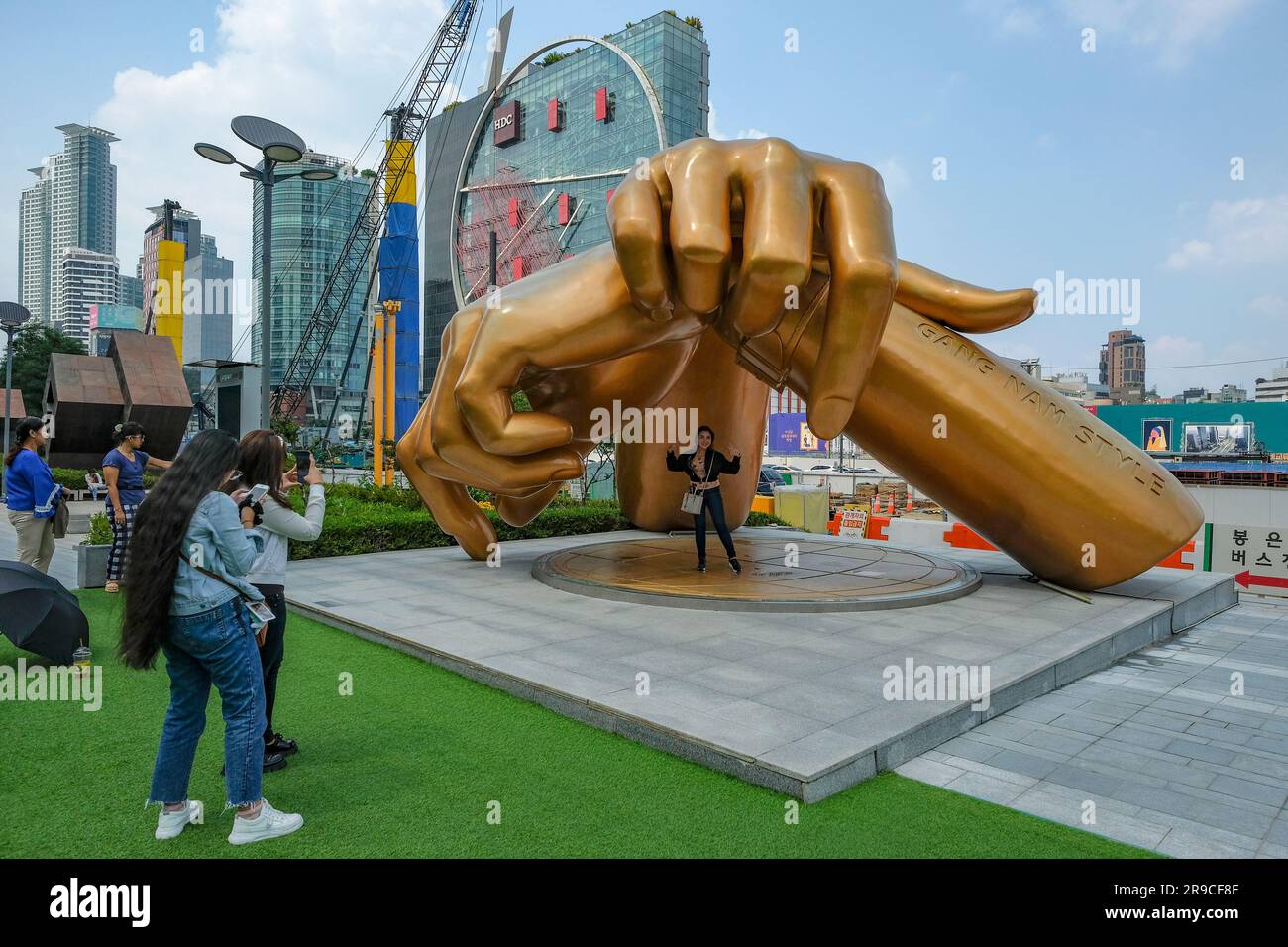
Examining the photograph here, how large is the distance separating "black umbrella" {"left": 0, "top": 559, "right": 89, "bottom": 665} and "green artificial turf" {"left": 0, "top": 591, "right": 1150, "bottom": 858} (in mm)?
688

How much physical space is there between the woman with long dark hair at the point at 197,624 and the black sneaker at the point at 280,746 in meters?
0.77

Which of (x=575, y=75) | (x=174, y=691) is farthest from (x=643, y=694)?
(x=575, y=75)

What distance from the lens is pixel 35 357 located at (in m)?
47.9

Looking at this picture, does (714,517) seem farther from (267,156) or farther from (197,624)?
(267,156)

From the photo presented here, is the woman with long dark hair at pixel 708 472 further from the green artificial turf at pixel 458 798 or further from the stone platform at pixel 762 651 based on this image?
the green artificial turf at pixel 458 798

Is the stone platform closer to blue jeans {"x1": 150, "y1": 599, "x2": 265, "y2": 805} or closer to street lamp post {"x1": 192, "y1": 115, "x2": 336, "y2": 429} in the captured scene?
blue jeans {"x1": 150, "y1": 599, "x2": 265, "y2": 805}

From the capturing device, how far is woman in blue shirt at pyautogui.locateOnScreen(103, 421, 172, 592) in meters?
8.64

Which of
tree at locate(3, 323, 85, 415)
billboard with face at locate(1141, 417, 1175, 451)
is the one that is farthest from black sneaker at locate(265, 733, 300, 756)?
billboard with face at locate(1141, 417, 1175, 451)

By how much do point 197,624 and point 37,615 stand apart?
133 inches

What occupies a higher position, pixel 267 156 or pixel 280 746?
pixel 267 156

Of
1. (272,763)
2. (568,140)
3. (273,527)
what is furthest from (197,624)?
(568,140)

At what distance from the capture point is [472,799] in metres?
4.12

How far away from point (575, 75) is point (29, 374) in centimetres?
4162

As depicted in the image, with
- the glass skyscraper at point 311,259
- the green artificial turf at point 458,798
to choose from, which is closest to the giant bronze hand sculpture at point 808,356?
the green artificial turf at point 458,798
